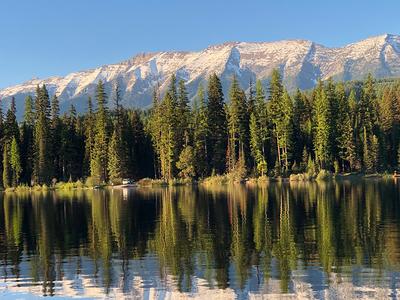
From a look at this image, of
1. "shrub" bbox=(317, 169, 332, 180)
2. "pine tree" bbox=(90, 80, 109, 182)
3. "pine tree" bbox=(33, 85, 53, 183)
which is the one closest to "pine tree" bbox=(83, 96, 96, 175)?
"pine tree" bbox=(90, 80, 109, 182)

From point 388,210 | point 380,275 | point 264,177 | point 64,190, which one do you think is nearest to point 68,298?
point 380,275

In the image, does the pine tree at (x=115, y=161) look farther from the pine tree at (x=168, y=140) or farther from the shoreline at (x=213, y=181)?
the pine tree at (x=168, y=140)

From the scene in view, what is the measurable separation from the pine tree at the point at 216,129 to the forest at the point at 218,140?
218 millimetres

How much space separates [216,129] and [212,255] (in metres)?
88.5

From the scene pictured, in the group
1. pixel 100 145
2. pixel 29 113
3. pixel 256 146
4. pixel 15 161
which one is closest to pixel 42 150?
pixel 15 161

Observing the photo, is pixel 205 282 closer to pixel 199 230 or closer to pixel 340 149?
pixel 199 230

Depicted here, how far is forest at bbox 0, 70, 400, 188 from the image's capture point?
10812cm

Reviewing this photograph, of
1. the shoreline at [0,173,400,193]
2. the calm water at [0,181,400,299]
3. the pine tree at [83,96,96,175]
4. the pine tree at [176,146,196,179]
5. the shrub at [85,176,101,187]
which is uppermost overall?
the pine tree at [83,96,96,175]

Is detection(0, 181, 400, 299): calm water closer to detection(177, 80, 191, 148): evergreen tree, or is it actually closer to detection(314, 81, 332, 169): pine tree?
detection(314, 81, 332, 169): pine tree

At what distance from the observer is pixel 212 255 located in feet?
83.6

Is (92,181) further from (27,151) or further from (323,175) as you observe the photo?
(323,175)

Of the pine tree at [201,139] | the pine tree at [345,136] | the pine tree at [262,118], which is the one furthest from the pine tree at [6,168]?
the pine tree at [345,136]

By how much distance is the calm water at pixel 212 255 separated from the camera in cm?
1942

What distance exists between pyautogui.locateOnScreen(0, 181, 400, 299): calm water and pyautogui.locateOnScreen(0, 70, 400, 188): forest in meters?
63.7
